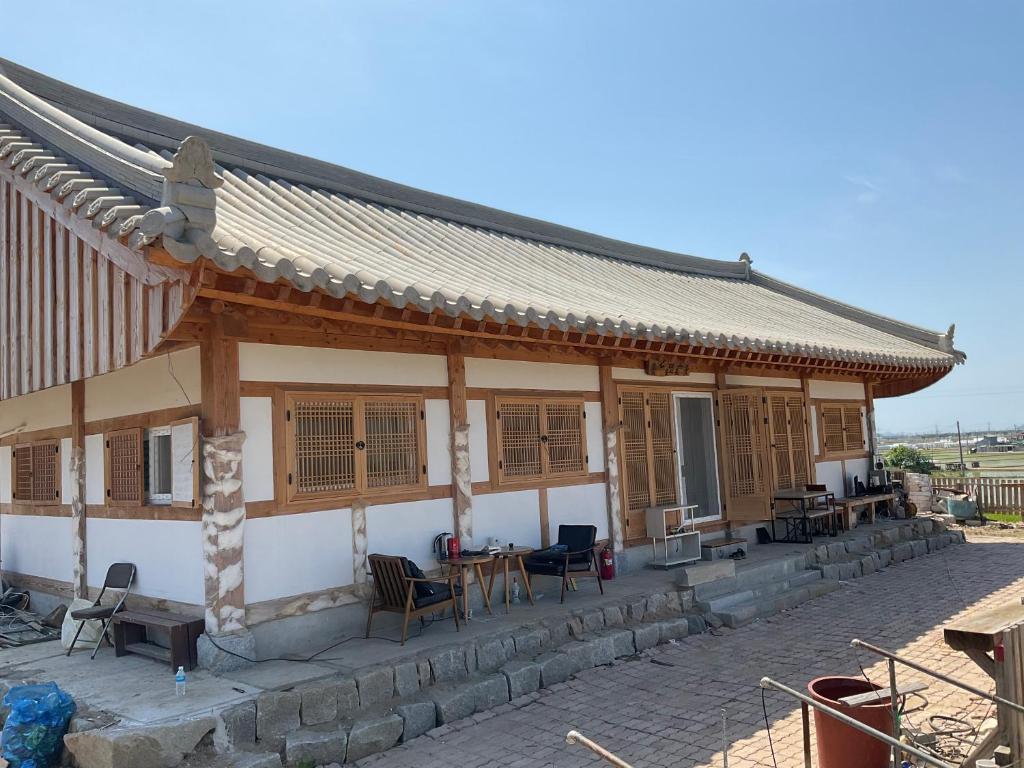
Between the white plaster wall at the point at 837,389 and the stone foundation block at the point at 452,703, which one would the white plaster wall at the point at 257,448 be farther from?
the white plaster wall at the point at 837,389

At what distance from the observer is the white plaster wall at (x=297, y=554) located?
18.9ft

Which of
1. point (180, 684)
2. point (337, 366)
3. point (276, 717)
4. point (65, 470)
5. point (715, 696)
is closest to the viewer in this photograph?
point (276, 717)

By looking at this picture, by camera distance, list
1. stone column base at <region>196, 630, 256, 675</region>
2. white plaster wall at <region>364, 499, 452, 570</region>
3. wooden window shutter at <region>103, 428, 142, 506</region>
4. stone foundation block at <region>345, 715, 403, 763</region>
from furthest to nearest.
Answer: wooden window shutter at <region>103, 428, 142, 506</region> → white plaster wall at <region>364, 499, 452, 570</region> → stone column base at <region>196, 630, 256, 675</region> → stone foundation block at <region>345, 715, 403, 763</region>

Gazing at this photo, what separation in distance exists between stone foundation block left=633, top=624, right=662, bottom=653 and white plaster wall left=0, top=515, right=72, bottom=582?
19.3 ft

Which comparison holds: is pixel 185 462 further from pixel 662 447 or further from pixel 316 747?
pixel 662 447

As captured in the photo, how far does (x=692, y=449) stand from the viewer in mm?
11922

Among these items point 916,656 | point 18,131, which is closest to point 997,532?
point 916,656

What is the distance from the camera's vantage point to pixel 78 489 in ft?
24.6

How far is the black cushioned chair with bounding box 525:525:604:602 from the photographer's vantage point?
283 inches

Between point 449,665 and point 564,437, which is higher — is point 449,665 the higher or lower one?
the lower one

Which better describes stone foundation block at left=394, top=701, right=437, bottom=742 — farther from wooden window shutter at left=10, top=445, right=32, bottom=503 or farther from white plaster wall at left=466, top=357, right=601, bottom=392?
wooden window shutter at left=10, top=445, right=32, bottom=503

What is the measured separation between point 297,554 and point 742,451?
6883 mm

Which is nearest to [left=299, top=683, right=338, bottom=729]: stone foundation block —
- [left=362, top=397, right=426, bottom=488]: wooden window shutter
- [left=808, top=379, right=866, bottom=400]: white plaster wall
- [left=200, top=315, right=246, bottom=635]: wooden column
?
[left=200, top=315, right=246, bottom=635]: wooden column

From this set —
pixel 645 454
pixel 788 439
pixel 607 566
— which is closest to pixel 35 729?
pixel 607 566
